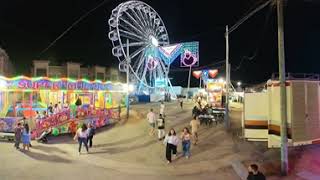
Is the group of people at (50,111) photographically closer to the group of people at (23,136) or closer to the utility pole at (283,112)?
the group of people at (23,136)

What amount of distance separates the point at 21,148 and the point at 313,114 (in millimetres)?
14093

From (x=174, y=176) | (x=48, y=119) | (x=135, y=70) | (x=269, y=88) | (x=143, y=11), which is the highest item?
(x=143, y=11)

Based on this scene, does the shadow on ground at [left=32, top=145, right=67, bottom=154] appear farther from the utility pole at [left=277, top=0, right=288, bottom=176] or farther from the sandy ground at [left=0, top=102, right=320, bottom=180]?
the utility pole at [left=277, top=0, right=288, bottom=176]

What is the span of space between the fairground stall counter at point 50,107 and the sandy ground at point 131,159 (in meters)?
1.27

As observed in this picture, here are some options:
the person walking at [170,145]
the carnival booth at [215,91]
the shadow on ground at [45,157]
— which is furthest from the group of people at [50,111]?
the carnival booth at [215,91]

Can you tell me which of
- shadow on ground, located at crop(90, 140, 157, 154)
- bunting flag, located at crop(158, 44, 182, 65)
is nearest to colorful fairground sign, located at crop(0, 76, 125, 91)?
shadow on ground, located at crop(90, 140, 157, 154)

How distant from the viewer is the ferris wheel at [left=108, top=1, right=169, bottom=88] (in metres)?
45.2

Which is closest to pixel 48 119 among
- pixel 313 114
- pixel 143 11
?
pixel 313 114

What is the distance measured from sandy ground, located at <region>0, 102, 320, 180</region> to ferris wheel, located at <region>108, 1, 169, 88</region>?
848 inches

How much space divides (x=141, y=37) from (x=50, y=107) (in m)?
27.0

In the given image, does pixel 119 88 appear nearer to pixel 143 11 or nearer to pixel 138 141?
pixel 138 141

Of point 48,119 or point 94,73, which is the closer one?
point 48,119

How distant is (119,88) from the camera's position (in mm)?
34531

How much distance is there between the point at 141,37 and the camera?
52.5 meters
